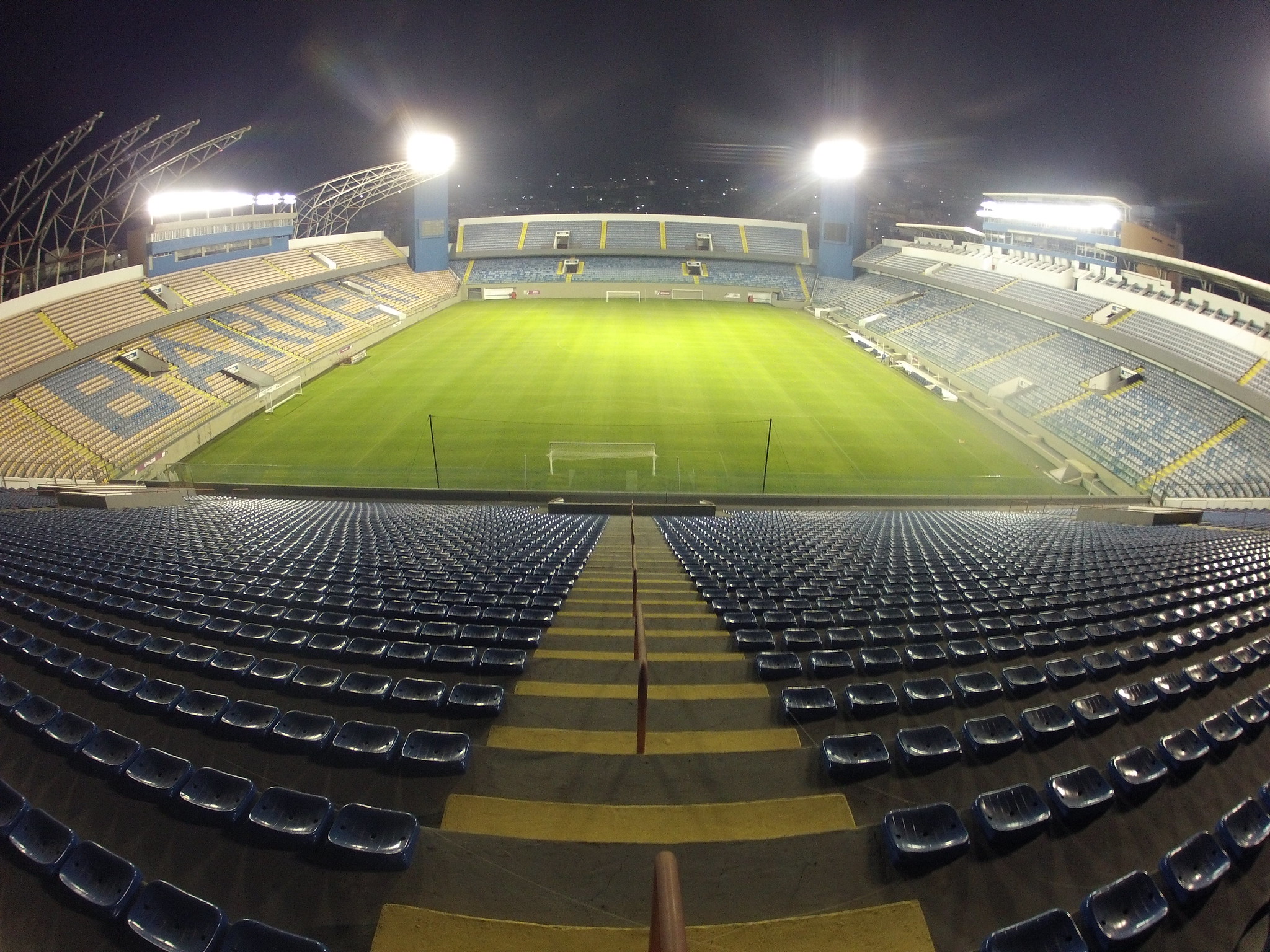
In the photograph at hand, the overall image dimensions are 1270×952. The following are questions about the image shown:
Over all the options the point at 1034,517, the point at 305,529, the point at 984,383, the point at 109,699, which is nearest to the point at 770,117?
the point at 984,383

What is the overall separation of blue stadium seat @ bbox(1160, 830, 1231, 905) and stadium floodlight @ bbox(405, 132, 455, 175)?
68.8m

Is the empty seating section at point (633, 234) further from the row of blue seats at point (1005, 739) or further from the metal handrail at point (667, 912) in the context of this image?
the metal handrail at point (667, 912)

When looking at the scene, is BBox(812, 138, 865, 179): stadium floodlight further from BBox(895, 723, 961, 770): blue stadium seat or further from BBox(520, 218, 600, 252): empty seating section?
BBox(895, 723, 961, 770): blue stadium seat

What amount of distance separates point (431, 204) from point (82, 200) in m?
39.2

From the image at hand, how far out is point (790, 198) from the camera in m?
85.7

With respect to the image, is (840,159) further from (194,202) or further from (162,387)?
(162,387)

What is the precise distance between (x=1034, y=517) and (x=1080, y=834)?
64.7 ft

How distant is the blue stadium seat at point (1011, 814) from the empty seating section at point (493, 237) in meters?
74.3

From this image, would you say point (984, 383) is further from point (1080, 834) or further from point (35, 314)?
point (35, 314)

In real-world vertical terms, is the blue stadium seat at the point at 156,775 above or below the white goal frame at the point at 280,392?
below

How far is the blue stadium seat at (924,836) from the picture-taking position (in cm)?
369

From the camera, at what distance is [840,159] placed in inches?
2601

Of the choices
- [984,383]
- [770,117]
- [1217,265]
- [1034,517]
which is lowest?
[1034,517]

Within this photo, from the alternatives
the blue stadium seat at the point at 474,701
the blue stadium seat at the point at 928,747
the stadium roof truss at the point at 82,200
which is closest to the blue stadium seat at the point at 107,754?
the blue stadium seat at the point at 474,701
